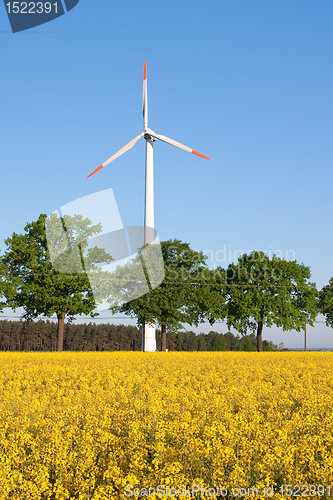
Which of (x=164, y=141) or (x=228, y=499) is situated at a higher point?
(x=164, y=141)

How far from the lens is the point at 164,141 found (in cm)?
5697

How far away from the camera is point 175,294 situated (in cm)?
5775

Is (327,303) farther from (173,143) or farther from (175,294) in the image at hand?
(173,143)

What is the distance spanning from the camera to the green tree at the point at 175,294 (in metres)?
55.8

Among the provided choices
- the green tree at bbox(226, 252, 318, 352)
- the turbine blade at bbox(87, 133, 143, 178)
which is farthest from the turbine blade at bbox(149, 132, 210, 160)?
the green tree at bbox(226, 252, 318, 352)

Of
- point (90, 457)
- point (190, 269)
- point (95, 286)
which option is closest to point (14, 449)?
point (90, 457)

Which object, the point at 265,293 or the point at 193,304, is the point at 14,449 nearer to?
the point at 193,304

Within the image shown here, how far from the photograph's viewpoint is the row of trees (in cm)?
5091

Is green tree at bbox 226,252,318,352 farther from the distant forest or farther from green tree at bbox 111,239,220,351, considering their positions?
the distant forest

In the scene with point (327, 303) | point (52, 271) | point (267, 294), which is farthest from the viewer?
point (327, 303)

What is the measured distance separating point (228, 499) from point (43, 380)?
1314 centimetres

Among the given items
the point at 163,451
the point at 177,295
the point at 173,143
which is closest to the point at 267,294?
the point at 177,295

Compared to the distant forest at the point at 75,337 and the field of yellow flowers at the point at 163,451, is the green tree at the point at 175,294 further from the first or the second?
the distant forest at the point at 75,337

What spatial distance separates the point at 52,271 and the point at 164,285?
15300mm
